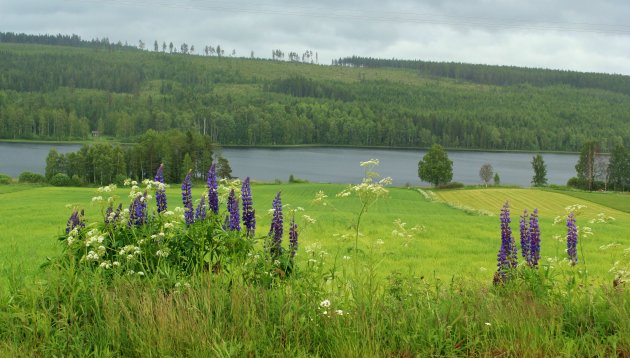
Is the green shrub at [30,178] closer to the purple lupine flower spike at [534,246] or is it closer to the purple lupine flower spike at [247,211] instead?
the purple lupine flower spike at [247,211]

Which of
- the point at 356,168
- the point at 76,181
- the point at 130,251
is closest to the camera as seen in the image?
the point at 130,251

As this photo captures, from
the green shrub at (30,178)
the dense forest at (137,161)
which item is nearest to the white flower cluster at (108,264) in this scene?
the dense forest at (137,161)

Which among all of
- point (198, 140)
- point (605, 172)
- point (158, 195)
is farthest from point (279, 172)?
point (158, 195)

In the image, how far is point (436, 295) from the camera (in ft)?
18.9

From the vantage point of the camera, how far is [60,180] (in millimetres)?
87938

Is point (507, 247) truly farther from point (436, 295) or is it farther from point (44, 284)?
point (44, 284)

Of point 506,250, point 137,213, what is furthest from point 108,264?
point 506,250

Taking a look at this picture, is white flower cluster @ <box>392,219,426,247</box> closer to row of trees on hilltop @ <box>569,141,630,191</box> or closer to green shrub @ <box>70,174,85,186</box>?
green shrub @ <box>70,174,85,186</box>

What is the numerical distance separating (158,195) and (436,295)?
11.8 feet

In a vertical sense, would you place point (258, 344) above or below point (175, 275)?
below

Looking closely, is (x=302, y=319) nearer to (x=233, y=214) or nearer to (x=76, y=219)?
(x=233, y=214)

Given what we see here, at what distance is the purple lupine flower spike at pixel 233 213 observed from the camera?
20.8 feet

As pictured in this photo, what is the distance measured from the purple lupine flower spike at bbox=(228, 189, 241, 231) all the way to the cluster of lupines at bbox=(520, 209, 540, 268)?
3.48 metres

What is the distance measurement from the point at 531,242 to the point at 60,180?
92675 mm
